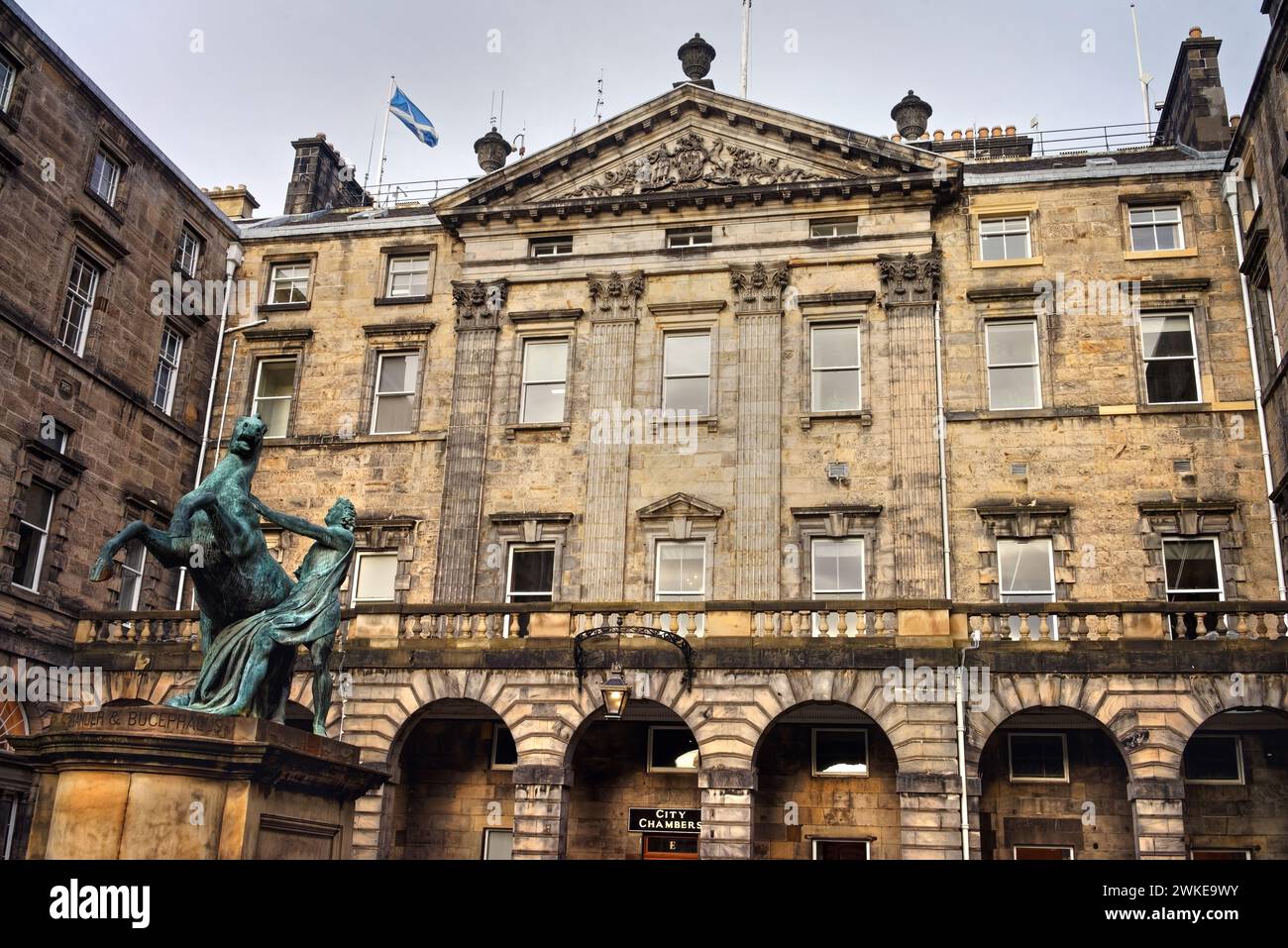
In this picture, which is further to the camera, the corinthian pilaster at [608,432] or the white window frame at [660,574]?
the corinthian pilaster at [608,432]

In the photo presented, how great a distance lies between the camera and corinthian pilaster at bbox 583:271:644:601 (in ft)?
93.7

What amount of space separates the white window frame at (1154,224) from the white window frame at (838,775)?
13.1 m

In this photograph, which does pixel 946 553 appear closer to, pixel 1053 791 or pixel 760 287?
pixel 1053 791

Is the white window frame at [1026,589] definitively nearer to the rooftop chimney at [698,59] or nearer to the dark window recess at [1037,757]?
the dark window recess at [1037,757]

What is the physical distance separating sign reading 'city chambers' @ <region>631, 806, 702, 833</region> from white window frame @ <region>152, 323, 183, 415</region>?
50.9ft

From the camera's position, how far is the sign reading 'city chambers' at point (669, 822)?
26.1 metres

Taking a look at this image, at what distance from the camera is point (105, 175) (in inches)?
1151

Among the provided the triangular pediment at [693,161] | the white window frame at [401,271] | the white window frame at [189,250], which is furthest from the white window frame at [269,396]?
the triangular pediment at [693,161]

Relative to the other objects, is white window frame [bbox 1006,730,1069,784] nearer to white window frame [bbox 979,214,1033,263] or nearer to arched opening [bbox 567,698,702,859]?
arched opening [bbox 567,698,702,859]

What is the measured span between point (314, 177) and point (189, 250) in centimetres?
721

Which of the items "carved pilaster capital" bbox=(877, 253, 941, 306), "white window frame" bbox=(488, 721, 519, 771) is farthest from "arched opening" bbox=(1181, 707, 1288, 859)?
"white window frame" bbox=(488, 721, 519, 771)

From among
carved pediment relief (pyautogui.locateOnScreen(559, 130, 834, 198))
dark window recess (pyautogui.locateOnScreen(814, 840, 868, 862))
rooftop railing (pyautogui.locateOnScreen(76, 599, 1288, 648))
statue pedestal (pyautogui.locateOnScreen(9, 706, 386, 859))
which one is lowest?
statue pedestal (pyautogui.locateOnScreen(9, 706, 386, 859))

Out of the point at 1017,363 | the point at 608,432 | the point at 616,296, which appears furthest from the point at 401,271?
the point at 1017,363

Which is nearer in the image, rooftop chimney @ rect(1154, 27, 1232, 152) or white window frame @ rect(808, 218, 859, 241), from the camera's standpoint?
white window frame @ rect(808, 218, 859, 241)
